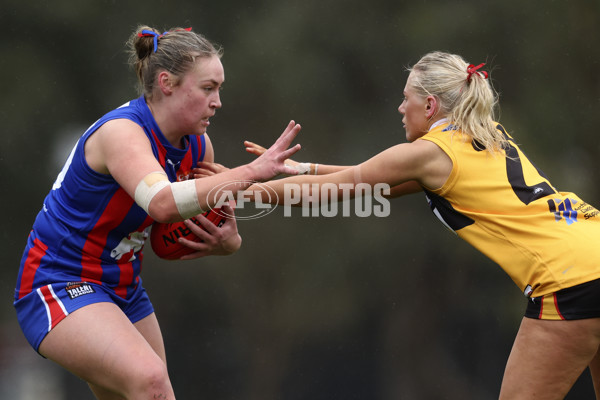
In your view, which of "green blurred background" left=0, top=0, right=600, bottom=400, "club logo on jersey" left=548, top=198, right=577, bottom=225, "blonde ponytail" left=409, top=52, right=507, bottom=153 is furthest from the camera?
"green blurred background" left=0, top=0, right=600, bottom=400

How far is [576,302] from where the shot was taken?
243cm

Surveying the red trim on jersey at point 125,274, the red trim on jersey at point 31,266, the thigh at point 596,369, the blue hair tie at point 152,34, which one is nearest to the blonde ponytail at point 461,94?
the thigh at point 596,369

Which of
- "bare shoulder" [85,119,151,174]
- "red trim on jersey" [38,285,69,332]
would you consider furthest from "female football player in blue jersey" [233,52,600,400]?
"red trim on jersey" [38,285,69,332]

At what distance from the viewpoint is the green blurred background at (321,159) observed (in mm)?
5039

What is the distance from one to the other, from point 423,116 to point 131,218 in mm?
1132

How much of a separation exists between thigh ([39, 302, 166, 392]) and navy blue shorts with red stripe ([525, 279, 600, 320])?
1.31 metres

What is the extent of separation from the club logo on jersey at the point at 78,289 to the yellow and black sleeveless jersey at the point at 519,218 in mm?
1273

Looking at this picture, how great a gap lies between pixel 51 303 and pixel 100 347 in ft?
0.91

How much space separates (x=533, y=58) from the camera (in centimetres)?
534

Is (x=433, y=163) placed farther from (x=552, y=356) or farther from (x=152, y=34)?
(x=152, y=34)

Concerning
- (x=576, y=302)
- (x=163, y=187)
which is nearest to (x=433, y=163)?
(x=576, y=302)

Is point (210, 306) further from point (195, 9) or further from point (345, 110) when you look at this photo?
point (195, 9)

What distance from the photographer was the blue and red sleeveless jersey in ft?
8.32

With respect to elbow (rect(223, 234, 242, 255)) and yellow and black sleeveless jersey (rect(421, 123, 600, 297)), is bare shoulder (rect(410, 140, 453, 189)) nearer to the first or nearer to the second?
yellow and black sleeveless jersey (rect(421, 123, 600, 297))
